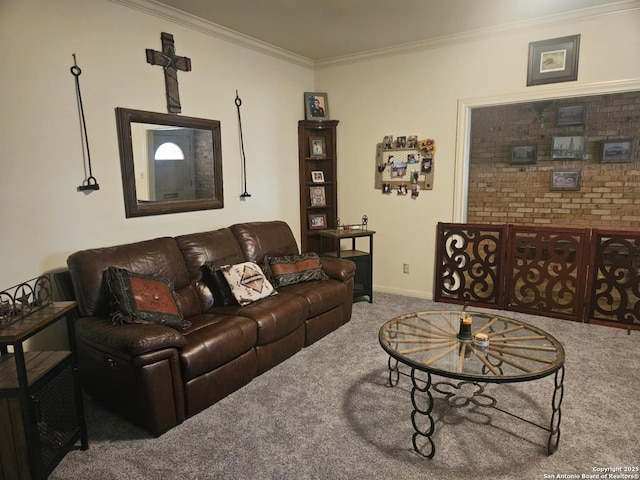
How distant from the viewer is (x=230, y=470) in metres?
1.92

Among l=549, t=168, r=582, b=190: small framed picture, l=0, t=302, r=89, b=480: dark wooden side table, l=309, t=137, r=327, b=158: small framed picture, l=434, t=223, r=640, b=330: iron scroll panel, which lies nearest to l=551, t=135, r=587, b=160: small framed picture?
l=549, t=168, r=582, b=190: small framed picture

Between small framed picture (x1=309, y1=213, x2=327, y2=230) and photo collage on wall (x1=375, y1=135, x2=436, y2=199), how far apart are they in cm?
77

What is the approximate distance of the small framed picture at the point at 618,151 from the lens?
504 centimetres

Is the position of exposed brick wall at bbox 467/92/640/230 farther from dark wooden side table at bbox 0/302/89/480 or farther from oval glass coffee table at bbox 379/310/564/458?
dark wooden side table at bbox 0/302/89/480

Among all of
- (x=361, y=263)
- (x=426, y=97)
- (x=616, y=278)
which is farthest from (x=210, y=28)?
(x=616, y=278)

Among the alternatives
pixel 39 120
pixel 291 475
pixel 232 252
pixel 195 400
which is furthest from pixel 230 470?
pixel 39 120

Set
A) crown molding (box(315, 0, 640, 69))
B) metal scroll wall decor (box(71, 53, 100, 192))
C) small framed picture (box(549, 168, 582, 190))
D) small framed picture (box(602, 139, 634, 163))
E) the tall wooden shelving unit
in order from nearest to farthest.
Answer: metal scroll wall decor (box(71, 53, 100, 192))
crown molding (box(315, 0, 640, 69))
the tall wooden shelving unit
small framed picture (box(602, 139, 634, 163))
small framed picture (box(549, 168, 582, 190))

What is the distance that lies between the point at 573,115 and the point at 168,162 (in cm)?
506

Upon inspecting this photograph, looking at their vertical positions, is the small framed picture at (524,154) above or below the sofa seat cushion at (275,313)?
above

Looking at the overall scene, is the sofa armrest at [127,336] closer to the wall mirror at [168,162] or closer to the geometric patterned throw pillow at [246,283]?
the geometric patterned throw pillow at [246,283]

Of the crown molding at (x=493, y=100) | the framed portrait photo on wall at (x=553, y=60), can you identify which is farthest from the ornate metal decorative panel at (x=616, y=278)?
the framed portrait photo on wall at (x=553, y=60)

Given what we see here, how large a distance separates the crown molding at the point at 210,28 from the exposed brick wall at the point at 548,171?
254 centimetres

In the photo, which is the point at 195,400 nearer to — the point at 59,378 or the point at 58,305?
the point at 59,378

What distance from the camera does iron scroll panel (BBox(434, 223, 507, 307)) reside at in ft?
13.3
